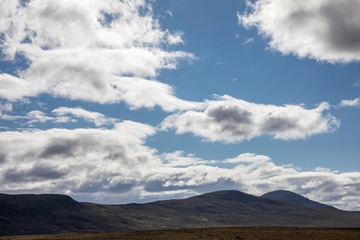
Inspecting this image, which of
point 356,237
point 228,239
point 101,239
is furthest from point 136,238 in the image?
point 356,237

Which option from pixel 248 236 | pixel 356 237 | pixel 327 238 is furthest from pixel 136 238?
pixel 356 237

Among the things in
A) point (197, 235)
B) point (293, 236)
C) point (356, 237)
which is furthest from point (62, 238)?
point (356, 237)

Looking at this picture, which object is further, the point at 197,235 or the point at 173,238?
the point at 197,235

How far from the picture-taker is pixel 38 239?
62.2m

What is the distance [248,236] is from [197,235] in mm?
9467

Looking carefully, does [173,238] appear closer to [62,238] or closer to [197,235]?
[197,235]

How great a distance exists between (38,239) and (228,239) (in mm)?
35345

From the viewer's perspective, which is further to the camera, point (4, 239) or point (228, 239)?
point (4, 239)

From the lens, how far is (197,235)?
62719 mm

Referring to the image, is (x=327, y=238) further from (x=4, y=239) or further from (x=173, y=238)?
(x=4, y=239)

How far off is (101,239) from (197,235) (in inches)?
704

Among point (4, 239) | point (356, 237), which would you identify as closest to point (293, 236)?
point (356, 237)

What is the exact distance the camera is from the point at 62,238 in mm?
Answer: 63781

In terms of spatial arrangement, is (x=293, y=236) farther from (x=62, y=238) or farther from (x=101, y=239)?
(x=62, y=238)
